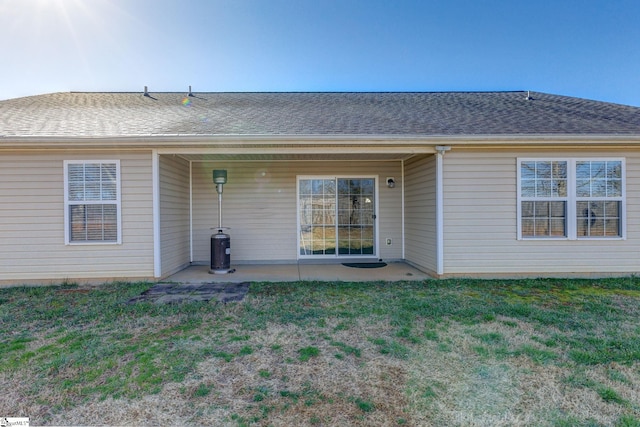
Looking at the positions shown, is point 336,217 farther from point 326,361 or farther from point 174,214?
point 326,361

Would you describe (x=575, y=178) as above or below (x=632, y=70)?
below

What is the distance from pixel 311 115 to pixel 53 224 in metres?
5.01

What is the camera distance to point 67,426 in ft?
6.19

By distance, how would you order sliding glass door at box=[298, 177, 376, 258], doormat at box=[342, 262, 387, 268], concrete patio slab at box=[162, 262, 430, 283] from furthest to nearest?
sliding glass door at box=[298, 177, 376, 258] < doormat at box=[342, 262, 387, 268] < concrete patio slab at box=[162, 262, 430, 283]

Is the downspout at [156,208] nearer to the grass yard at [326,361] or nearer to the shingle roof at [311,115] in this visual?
the shingle roof at [311,115]

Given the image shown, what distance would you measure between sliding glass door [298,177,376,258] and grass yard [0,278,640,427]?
3.01 metres

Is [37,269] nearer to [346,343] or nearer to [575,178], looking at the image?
[346,343]

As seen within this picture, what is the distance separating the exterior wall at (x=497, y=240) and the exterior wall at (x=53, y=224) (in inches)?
211

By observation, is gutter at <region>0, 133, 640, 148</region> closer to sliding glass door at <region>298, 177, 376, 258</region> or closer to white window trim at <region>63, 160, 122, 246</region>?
white window trim at <region>63, 160, 122, 246</region>

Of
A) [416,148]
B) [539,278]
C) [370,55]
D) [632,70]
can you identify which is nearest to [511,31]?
[370,55]

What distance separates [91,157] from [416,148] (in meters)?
5.57

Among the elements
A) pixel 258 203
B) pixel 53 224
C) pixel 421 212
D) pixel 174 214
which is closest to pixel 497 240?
pixel 421 212

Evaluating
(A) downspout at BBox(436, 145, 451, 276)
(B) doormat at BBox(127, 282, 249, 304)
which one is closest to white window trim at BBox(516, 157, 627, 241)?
(A) downspout at BBox(436, 145, 451, 276)

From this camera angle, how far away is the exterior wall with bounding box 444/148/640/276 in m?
5.68
